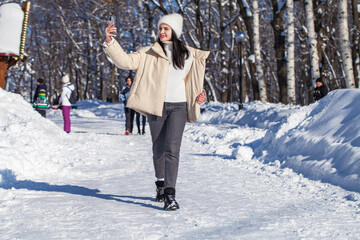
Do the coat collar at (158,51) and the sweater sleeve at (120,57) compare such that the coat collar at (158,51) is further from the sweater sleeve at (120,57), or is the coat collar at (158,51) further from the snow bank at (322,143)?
the snow bank at (322,143)

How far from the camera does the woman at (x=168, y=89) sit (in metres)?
4.34

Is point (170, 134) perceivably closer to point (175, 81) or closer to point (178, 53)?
point (175, 81)

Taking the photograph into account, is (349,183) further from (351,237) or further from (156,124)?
(156,124)

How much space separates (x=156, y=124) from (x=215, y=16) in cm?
3134

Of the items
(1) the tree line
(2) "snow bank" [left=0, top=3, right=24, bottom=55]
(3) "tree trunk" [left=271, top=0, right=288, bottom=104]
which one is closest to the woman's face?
(1) the tree line

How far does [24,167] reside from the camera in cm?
664

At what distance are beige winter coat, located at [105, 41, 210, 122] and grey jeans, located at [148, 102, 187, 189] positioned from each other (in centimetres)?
11

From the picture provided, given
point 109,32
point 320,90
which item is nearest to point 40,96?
point 320,90

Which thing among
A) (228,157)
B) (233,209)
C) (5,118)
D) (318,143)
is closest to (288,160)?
(318,143)

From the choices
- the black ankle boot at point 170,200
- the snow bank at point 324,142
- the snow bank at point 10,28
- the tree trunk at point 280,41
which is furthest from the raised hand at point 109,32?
the tree trunk at point 280,41

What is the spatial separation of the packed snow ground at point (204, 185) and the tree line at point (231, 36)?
28.1 feet

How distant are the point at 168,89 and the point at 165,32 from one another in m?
0.56

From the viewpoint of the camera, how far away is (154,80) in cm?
439

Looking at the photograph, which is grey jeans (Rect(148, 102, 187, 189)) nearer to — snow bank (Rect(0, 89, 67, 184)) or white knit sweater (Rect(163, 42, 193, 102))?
white knit sweater (Rect(163, 42, 193, 102))
